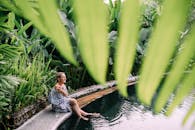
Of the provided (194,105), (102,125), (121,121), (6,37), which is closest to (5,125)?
(6,37)

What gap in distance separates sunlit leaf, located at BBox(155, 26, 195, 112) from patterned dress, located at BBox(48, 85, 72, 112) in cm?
554

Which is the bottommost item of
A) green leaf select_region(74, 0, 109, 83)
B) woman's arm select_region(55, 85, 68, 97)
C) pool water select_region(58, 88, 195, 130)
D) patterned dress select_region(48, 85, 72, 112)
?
pool water select_region(58, 88, 195, 130)

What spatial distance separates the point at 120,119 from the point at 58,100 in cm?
131

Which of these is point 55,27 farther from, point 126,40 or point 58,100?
point 58,100

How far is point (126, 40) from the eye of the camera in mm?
181

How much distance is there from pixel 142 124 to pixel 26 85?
2052 millimetres

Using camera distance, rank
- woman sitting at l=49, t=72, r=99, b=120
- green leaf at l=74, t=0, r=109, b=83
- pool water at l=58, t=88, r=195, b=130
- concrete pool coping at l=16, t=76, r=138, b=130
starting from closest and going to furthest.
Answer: green leaf at l=74, t=0, r=109, b=83, concrete pool coping at l=16, t=76, r=138, b=130, woman sitting at l=49, t=72, r=99, b=120, pool water at l=58, t=88, r=195, b=130

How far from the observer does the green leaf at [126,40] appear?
18 centimetres

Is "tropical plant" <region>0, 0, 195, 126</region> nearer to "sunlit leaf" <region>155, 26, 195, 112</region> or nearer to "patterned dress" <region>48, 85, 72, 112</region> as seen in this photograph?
"sunlit leaf" <region>155, 26, 195, 112</region>

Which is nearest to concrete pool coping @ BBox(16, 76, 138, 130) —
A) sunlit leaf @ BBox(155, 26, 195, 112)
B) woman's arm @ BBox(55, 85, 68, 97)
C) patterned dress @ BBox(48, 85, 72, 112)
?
patterned dress @ BBox(48, 85, 72, 112)

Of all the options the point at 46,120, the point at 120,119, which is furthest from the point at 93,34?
the point at 120,119

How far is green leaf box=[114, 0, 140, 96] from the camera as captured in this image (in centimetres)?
18

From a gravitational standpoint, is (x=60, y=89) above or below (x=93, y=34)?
below

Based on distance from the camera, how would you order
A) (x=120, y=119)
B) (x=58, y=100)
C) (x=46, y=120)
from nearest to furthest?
(x=46, y=120) < (x=58, y=100) < (x=120, y=119)
